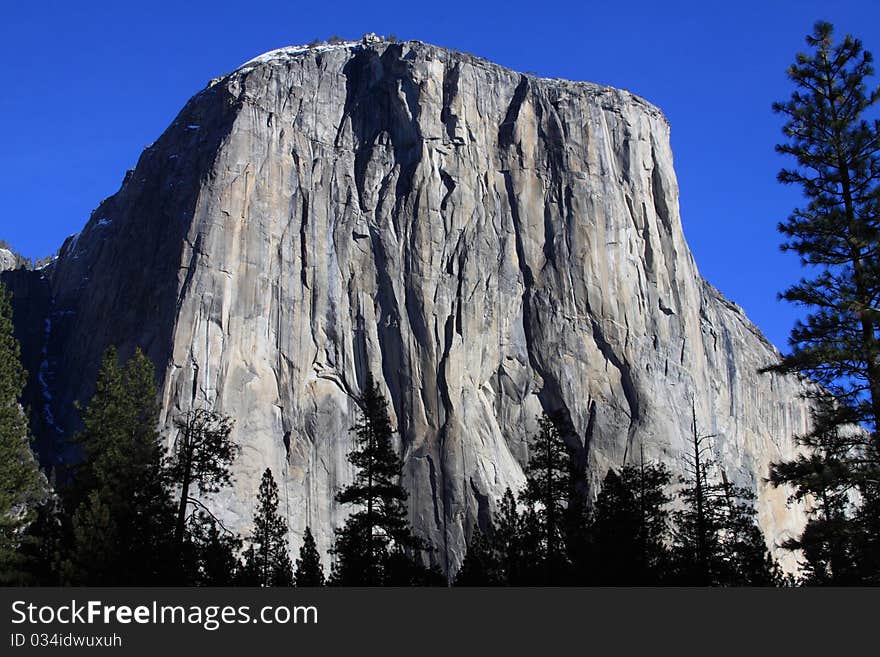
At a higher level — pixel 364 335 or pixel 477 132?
pixel 477 132

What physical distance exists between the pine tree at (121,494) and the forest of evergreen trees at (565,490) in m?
0.07

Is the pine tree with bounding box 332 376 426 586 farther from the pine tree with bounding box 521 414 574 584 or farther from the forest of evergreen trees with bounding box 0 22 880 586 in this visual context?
the pine tree with bounding box 521 414 574 584

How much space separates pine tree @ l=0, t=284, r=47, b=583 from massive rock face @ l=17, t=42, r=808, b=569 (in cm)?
3570

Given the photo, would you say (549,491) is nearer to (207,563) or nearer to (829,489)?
(207,563)

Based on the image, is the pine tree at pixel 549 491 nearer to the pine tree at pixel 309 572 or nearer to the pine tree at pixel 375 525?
the pine tree at pixel 375 525

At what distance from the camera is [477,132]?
290ft

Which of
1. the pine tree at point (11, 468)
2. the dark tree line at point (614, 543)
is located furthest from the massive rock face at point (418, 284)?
the pine tree at point (11, 468)

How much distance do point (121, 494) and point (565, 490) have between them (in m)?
16.7

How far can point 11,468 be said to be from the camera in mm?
31422

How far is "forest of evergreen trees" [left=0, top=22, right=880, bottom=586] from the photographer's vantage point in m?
21.2
